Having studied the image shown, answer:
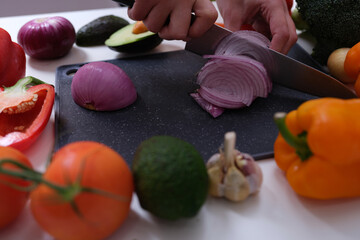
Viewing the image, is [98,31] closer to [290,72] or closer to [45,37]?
[45,37]

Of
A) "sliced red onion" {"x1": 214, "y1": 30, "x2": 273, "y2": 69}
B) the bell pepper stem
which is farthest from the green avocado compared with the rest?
the bell pepper stem

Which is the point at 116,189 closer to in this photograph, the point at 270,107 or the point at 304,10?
the point at 270,107

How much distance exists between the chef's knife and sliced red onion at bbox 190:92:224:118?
18 cm

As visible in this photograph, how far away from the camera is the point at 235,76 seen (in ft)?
3.51

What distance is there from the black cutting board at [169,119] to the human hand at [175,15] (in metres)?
0.20

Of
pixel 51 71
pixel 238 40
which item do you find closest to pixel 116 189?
pixel 238 40

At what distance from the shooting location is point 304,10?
4.35 feet

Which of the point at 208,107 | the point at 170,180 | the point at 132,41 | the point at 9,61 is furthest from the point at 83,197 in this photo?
the point at 132,41

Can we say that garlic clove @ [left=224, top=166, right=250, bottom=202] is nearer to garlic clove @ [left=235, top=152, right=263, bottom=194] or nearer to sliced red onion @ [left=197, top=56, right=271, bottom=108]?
garlic clove @ [left=235, top=152, right=263, bottom=194]

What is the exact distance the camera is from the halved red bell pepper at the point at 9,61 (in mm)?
1061

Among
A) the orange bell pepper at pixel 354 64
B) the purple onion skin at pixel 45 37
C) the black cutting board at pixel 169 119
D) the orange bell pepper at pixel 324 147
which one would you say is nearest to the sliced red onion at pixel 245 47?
the black cutting board at pixel 169 119

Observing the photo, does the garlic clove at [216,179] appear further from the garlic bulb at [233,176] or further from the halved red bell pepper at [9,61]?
the halved red bell pepper at [9,61]

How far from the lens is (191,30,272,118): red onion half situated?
105cm

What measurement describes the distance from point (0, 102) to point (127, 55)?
0.57 metres
